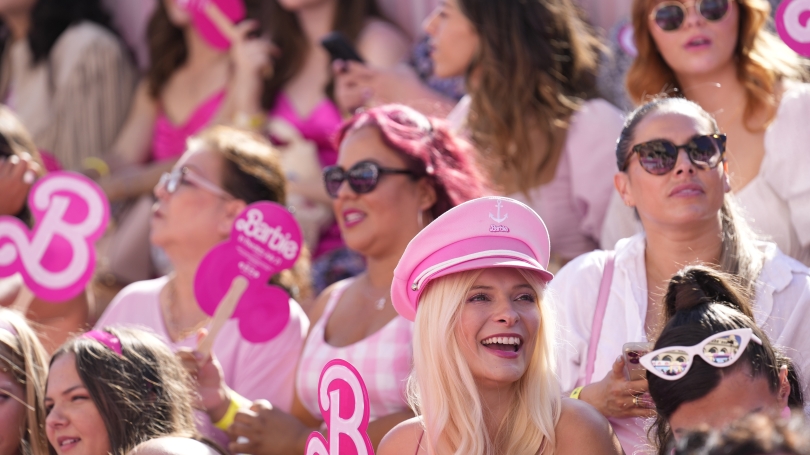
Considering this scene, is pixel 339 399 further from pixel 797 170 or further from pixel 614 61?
pixel 614 61

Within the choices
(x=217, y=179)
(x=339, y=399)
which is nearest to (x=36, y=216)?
(x=217, y=179)

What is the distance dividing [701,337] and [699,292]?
21 centimetres

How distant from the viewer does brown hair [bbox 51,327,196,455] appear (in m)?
2.88

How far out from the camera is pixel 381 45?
512 cm

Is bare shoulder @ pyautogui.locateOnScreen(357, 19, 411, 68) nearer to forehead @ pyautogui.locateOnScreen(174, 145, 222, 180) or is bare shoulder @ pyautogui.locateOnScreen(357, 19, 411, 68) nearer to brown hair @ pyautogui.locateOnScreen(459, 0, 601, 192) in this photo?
brown hair @ pyautogui.locateOnScreen(459, 0, 601, 192)

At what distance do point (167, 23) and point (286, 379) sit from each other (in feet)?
8.87

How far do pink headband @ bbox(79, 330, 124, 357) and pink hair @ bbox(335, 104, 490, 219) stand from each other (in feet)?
3.78

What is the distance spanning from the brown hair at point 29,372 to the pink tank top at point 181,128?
243cm

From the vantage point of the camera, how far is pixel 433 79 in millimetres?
5012

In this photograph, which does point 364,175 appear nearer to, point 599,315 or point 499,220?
point 599,315

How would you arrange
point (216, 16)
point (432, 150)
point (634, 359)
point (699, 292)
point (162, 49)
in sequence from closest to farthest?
point (699, 292) < point (634, 359) < point (432, 150) < point (216, 16) < point (162, 49)

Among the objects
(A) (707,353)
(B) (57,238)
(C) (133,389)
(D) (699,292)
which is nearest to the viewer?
(A) (707,353)

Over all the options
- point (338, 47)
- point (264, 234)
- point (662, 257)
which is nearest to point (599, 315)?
point (662, 257)

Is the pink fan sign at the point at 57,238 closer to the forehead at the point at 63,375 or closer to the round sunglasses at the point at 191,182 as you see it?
the round sunglasses at the point at 191,182
